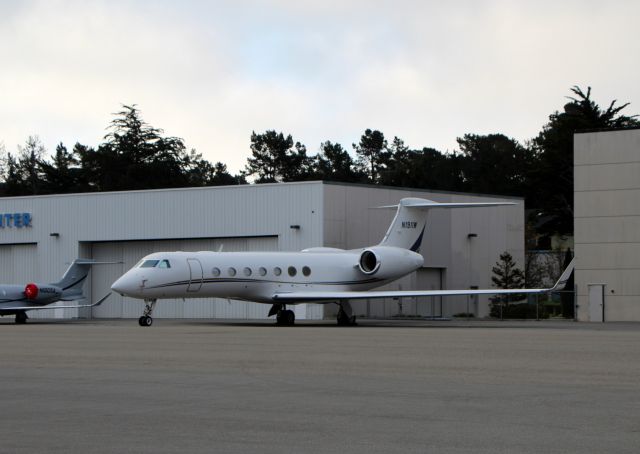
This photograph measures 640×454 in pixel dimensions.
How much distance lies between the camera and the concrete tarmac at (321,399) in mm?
9398

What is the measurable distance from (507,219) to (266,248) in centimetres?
1395

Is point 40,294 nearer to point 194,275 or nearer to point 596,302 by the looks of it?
point 194,275

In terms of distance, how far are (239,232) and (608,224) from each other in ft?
51.5

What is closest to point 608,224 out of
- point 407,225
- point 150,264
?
point 407,225

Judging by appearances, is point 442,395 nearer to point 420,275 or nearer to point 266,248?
point 266,248

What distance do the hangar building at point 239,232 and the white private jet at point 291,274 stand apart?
4.40 m

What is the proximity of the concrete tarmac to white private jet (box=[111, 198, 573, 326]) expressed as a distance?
1405 cm

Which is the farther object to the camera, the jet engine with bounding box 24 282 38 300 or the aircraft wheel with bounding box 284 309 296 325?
the jet engine with bounding box 24 282 38 300

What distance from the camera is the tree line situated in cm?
7088

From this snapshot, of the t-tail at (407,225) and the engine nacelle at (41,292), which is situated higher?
the t-tail at (407,225)

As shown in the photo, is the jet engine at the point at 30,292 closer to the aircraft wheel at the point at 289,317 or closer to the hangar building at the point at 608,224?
the aircraft wheel at the point at 289,317

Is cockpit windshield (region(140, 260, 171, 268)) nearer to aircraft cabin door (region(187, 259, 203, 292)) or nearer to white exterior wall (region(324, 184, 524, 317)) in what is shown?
aircraft cabin door (region(187, 259, 203, 292))

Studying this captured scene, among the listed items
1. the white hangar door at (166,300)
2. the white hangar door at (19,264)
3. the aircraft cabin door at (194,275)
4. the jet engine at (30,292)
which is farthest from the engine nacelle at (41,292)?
A: the aircraft cabin door at (194,275)

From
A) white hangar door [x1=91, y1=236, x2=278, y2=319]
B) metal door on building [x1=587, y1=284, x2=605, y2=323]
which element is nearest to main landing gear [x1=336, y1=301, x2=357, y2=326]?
white hangar door [x1=91, y1=236, x2=278, y2=319]
